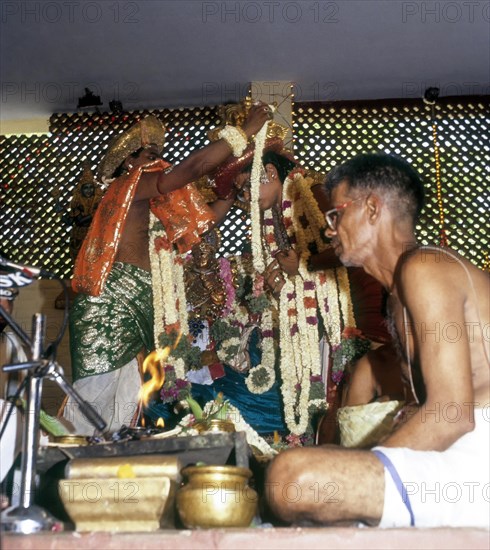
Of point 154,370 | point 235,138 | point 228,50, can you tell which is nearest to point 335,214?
point 235,138

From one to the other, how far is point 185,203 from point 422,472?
12.1 ft

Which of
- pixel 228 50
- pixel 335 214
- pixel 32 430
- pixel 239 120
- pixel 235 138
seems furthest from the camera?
pixel 228 50

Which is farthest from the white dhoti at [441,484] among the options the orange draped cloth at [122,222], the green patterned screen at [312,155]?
the green patterned screen at [312,155]

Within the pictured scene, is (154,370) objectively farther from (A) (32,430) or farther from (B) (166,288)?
(A) (32,430)

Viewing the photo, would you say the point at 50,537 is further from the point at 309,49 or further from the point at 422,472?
the point at 309,49

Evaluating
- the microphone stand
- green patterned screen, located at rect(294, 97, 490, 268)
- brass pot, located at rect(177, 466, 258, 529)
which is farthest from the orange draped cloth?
brass pot, located at rect(177, 466, 258, 529)

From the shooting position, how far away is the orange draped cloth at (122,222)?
5246 mm

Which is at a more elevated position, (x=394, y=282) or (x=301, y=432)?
(x=394, y=282)

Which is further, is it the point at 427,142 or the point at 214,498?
the point at 427,142

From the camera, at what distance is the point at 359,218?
3039 millimetres

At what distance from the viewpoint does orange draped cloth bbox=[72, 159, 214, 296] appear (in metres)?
5.25

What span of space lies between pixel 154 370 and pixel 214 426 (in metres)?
1.76

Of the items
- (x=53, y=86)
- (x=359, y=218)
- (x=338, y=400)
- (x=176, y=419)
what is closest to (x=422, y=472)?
(x=359, y=218)

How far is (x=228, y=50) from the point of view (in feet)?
24.2
